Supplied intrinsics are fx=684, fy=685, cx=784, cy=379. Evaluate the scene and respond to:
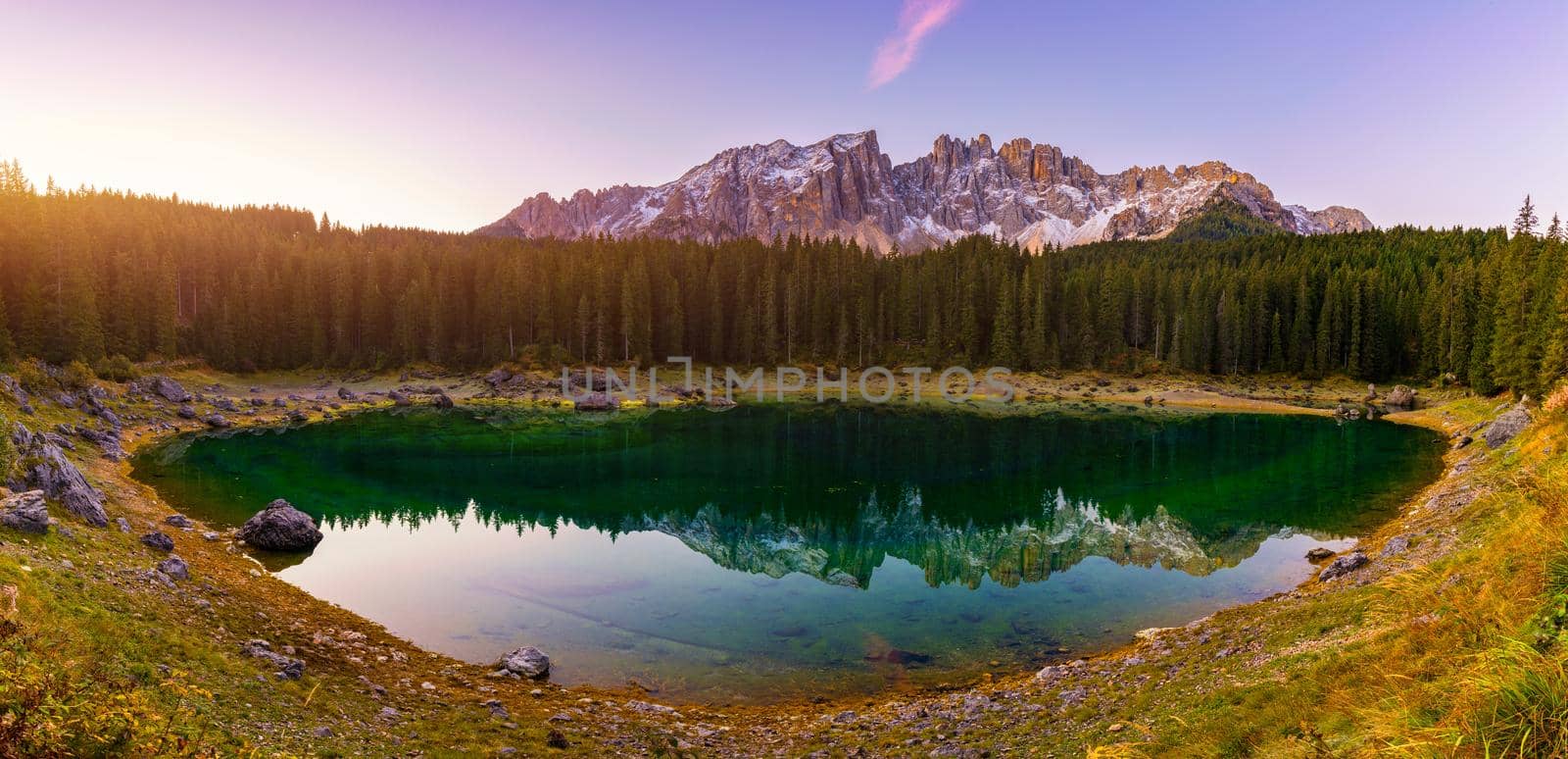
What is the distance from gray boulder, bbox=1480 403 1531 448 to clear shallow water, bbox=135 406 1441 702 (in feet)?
12.8

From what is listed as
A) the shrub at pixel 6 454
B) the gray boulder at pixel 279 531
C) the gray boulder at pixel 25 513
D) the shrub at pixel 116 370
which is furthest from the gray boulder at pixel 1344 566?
the shrub at pixel 116 370

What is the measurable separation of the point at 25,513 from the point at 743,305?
91.4m

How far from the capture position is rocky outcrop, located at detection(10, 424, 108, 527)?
722 inches

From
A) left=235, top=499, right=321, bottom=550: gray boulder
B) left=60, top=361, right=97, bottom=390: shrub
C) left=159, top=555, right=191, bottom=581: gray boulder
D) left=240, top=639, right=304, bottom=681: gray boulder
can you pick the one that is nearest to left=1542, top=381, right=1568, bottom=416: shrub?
left=240, top=639, right=304, bottom=681: gray boulder

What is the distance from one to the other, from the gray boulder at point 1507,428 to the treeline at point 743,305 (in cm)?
4296

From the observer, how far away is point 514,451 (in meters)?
49.3

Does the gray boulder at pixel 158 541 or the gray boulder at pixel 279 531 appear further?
the gray boulder at pixel 279 531

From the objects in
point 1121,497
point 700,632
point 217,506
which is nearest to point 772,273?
point 1121,497

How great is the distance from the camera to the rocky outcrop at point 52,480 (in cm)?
1833

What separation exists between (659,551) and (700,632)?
8.38 metres

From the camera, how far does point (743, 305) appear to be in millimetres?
104688

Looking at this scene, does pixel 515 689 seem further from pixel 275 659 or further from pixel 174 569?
pixel 174 569

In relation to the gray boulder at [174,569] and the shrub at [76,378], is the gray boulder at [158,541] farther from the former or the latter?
the shrub at [76,378]

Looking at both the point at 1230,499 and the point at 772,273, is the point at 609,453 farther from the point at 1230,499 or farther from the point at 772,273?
the point at 772,273
